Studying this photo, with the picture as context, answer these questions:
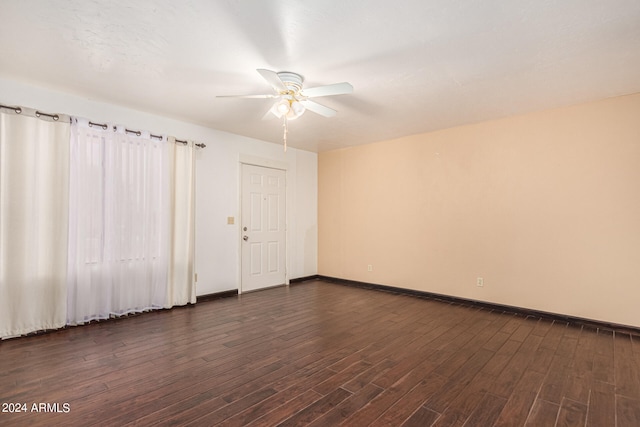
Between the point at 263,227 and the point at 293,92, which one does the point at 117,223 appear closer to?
the point at 263,227

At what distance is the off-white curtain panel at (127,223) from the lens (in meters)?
3.49

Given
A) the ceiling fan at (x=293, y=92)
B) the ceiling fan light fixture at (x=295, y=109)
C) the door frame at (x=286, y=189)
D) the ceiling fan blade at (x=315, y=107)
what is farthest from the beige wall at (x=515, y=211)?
the ceiling fan light fixture at (x=295, y=109)

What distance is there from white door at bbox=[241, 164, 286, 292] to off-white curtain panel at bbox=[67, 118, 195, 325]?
1.04m

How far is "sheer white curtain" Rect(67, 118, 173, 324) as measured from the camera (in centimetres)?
348

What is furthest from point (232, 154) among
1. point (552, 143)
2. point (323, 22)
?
point (552, 143)

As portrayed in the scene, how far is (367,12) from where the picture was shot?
2.02 m

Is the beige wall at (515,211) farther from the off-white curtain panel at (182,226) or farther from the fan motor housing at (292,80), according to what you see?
the off-white curtain panel at (182,226)

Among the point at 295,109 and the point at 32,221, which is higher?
the point at 295,109

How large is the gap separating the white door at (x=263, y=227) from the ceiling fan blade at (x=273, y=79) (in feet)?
8.45

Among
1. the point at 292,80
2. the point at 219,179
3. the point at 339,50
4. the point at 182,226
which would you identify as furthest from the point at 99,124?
the point at 339,50

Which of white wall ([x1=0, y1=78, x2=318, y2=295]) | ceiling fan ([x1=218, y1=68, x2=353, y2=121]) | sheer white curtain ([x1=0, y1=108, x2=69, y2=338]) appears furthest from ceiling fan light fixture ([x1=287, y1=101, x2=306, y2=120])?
sheer white curtain ([x1=0, y1=108, x2=69, y2=338])

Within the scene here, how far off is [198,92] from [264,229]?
2760 millimetres

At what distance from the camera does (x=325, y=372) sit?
2434mm

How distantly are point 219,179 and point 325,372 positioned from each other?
3476 mm
